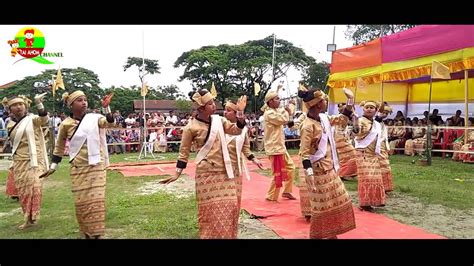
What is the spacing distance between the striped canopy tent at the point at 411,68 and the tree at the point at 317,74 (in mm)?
15809

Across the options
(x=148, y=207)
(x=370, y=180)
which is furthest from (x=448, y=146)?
(x=148, y=207)

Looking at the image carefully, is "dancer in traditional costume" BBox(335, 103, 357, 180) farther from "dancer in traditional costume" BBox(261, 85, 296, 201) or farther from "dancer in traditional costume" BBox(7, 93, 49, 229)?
"dancer in traditional costume" BBox(7, 93, 49, 229)

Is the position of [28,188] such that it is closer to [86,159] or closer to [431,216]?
[86,159]

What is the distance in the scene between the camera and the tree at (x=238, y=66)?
104ft

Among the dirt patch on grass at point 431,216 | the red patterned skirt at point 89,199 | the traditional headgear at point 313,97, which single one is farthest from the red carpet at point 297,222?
the red patterned skirt at point 89,199

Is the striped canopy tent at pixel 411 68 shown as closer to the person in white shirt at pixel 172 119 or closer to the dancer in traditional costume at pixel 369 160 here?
the dancer in traditional costume at pixel 369 160

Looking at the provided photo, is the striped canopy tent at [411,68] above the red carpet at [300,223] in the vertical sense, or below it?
above

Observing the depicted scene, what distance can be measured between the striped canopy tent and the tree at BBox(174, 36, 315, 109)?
562 inches

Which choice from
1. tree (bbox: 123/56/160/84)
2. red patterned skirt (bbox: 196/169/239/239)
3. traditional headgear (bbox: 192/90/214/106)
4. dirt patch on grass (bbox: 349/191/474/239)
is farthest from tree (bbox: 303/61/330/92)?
red patterned skirt (bbox: 196/169/239/239)

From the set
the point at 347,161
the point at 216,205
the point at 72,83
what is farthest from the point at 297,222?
the point at 72,83

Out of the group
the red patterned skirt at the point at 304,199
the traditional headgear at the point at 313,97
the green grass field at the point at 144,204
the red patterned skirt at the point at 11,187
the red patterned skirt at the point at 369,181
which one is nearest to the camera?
the traditional headgear at the point at 313,97

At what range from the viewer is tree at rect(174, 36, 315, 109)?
31.6m

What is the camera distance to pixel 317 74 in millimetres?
33656

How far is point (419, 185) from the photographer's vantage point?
852 centimetres
